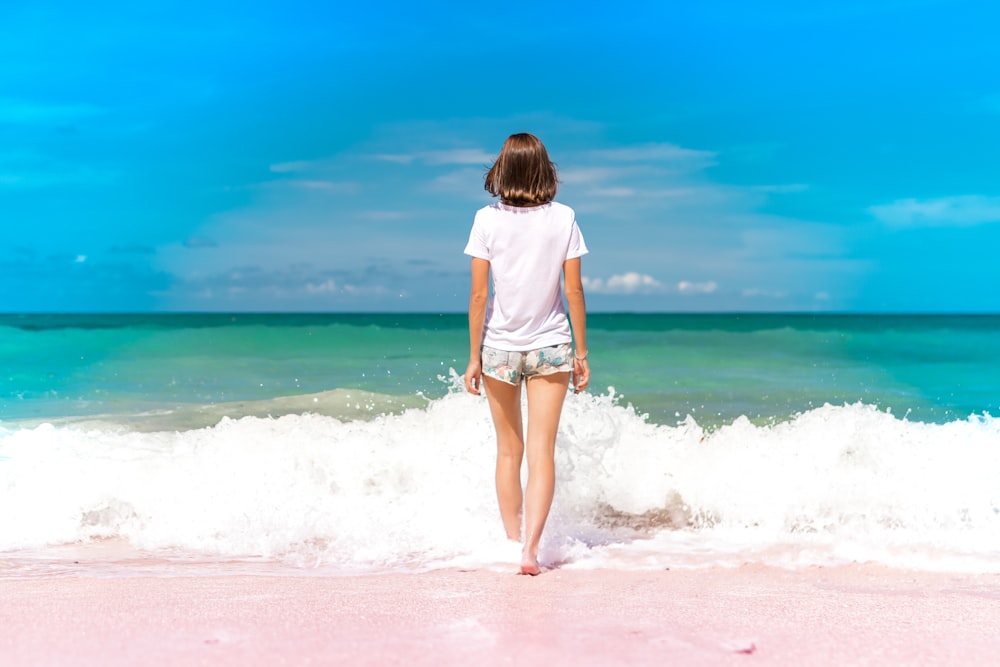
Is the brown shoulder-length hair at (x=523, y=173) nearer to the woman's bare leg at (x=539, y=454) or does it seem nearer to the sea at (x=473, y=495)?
the woman's bare leg at (x=539, y=454)

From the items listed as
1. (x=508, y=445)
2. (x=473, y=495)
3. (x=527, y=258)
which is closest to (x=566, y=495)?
(x=473, y=495)

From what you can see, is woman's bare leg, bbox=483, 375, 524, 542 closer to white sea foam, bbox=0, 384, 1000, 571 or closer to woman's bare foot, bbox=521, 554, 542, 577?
white sea foam, bbox=0, 384, 1000, 571

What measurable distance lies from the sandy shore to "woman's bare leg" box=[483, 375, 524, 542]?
344 mm

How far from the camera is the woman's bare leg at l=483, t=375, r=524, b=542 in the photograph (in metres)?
4.02

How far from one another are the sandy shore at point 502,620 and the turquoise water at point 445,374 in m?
6.51

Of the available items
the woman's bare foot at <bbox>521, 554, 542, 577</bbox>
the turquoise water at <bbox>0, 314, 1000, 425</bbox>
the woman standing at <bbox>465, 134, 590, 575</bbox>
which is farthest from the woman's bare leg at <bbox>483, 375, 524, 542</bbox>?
the turquoise water at <bbox>0, 314, 1000, 425</bbox>

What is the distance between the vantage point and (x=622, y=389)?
13.1 metres

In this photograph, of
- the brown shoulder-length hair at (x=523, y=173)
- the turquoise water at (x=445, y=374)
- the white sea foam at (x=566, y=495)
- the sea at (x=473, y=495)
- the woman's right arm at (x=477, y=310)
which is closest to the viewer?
the brown shoulder-length hair at (x=523, y=173)

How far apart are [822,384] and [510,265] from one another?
11.2m

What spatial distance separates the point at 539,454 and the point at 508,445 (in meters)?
0.17

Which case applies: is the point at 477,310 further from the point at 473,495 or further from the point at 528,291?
the point at 473,495

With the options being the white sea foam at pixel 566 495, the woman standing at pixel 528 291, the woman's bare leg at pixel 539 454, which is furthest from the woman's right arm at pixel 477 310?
the white sea foam at pixel 566 495

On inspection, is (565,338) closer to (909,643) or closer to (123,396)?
(909,643)

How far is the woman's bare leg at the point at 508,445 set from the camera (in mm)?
4016
